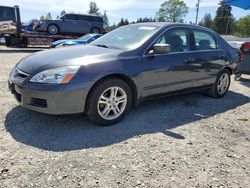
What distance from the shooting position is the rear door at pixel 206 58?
521 centimetres

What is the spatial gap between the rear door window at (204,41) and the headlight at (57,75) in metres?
2.73

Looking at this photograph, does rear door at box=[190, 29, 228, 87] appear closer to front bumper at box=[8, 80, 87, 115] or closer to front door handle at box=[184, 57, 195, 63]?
front door handle at box=[184, 57, 195, 63]

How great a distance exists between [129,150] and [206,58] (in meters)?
2.87

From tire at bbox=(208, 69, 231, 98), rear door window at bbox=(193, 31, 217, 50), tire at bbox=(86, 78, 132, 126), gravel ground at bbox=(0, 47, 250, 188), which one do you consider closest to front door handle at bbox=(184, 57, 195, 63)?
rear door window at bbox=(193, 31, 217, 50)

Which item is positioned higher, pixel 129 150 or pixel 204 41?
pixel 204 41

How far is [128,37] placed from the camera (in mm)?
4695

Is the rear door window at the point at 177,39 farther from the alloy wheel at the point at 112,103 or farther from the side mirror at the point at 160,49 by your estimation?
the alloy wheel at the point at 112,103

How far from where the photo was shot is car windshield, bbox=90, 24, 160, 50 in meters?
4.40

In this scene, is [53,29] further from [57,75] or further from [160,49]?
[57,75]

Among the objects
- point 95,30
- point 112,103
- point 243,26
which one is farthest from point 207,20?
point 112,103

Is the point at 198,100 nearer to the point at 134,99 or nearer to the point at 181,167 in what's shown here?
the point at 134,99

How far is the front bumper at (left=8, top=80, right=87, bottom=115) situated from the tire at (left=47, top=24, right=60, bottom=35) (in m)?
15.2

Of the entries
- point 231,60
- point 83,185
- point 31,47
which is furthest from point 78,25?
point 83,185

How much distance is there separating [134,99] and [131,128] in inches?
20.4
